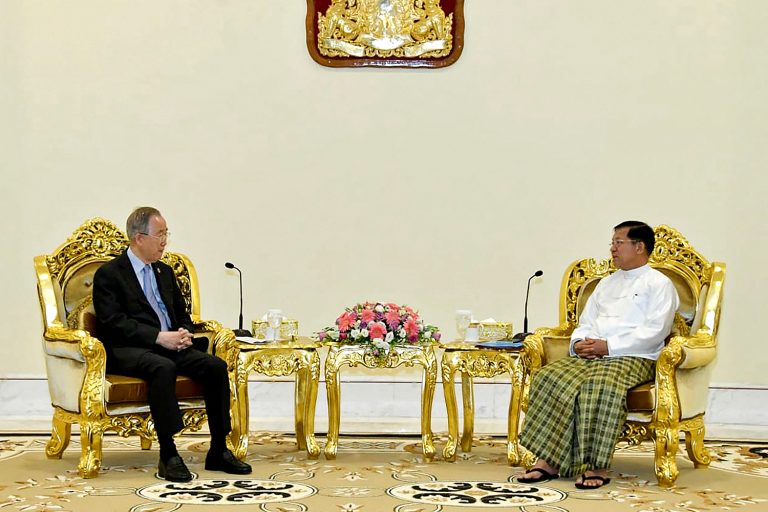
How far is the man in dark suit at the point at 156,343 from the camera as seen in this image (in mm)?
4906

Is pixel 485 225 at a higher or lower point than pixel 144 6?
lower

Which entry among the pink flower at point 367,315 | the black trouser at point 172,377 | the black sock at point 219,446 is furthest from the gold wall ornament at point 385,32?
the black sock at point 219,446

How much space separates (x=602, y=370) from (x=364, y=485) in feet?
4.19

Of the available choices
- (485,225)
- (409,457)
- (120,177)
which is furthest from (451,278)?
(120,177)

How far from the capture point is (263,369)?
17.7 feet

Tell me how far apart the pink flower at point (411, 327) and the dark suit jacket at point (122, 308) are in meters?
1.28

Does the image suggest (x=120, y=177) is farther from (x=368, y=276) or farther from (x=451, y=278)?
(x=451, y=278)

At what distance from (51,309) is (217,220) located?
5.20 feet

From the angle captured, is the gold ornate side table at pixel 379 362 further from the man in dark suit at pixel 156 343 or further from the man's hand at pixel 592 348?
the man's hand at pixel 592 348

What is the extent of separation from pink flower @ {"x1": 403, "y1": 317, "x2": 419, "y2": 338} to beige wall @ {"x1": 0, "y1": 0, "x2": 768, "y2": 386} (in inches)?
51.5

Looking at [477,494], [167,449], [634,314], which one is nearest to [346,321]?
[167,449]

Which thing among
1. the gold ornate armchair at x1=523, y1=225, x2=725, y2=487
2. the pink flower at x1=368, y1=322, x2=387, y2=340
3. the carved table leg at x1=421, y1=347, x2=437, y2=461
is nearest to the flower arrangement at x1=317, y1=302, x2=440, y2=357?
the pink flower at x1=368, y1=322, x2=387, y2=340

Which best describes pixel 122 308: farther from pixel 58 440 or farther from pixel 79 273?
pixel 58 440

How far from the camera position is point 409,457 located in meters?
5.50
